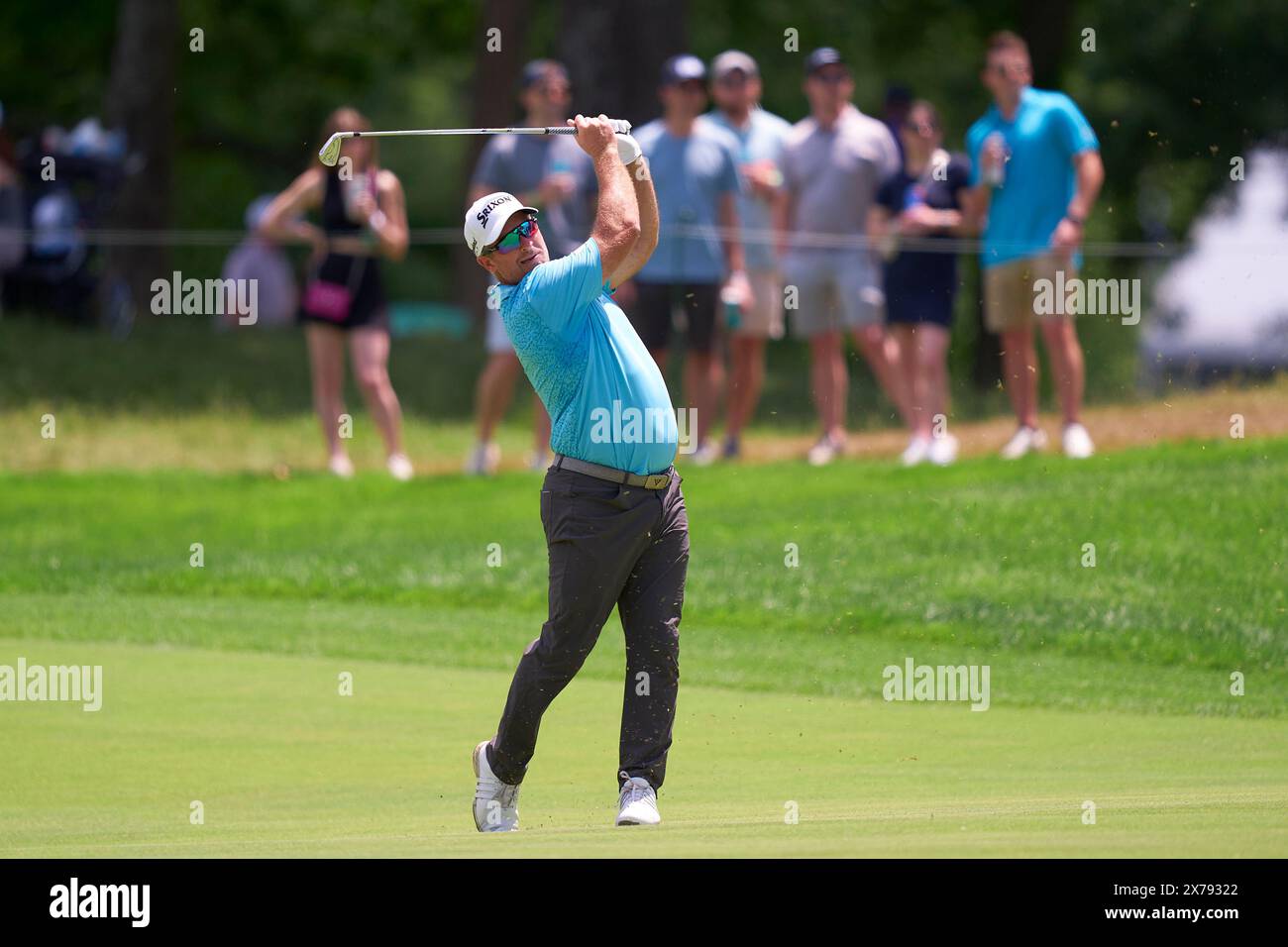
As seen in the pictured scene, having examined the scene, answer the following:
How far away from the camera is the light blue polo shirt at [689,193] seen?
16328 mm

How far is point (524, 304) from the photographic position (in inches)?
299

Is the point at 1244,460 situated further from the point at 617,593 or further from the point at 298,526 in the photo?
the point at 617,593

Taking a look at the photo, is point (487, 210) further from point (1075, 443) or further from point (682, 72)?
point (682, 72)

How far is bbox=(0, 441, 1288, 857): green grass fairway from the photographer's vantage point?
25.5 ft

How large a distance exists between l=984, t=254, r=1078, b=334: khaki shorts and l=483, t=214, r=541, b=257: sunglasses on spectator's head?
8.12 meters

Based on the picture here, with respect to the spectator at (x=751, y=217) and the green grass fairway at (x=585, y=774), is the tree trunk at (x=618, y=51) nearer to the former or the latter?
the spectator at (x=751, y=217)

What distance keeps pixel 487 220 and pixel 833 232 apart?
9.78 m

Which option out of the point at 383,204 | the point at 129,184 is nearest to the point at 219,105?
the point at 129,184

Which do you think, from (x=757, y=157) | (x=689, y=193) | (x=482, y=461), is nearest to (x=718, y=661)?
(x=689, y=193)

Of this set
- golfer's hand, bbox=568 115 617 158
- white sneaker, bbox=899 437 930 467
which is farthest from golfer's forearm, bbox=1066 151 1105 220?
golfer's hand, bbox=568 115 617 158

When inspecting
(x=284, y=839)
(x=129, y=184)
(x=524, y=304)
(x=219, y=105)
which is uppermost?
(x=219, y=105)

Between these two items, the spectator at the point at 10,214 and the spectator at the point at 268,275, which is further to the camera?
the spectator at the point at 268,275

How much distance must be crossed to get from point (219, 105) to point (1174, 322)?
27.7 m

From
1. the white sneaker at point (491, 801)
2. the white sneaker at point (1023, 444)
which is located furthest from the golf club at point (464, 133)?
the white sneaker at point (1023, 444)
